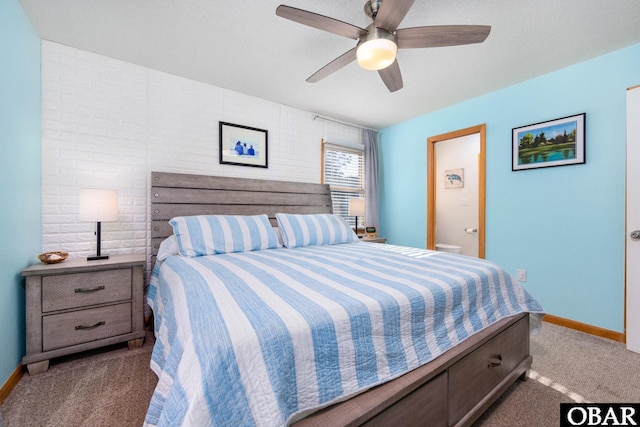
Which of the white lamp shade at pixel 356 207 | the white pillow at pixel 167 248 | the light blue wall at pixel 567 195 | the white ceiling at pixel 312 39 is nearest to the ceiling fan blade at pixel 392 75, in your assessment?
the white ceiling at pixel 312 39

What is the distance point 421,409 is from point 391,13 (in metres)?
1.91

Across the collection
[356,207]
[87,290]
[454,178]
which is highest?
[454,178]

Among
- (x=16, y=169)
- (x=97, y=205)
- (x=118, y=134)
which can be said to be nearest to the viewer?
(x=16, y=169)

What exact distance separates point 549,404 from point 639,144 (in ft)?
6.84

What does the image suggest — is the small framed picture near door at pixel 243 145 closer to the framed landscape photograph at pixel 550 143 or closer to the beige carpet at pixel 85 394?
the beige carpet at pixel 85 394

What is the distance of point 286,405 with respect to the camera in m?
0.78

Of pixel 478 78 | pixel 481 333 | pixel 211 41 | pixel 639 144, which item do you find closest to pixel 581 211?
pixel 639 144

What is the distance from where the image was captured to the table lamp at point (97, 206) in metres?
2.01

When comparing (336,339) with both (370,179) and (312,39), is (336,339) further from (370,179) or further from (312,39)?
(370,179)

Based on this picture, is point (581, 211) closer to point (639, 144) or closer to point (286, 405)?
point (639, 144)

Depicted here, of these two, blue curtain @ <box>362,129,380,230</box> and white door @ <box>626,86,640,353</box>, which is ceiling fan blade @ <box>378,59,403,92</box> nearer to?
white door @ <box>626,86,640,353</box>

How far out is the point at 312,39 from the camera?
212 cm

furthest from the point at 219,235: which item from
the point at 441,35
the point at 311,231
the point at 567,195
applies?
the point at 567,195

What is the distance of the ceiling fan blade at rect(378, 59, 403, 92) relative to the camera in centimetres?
197
